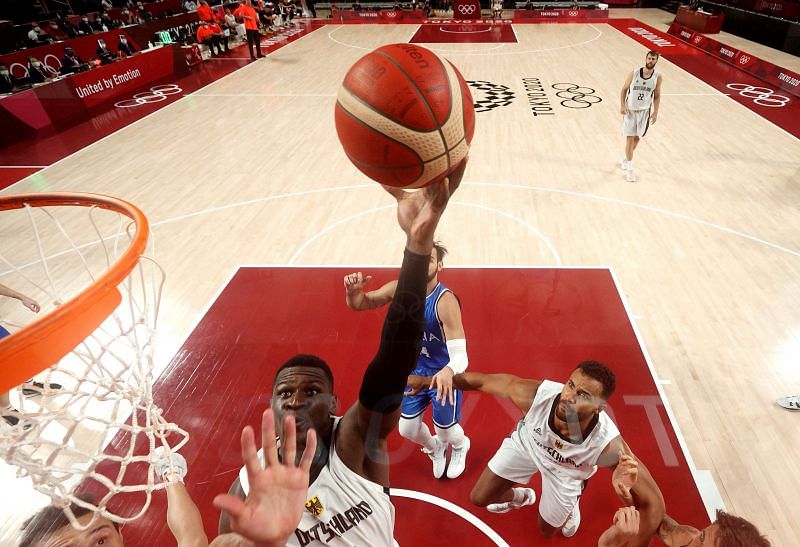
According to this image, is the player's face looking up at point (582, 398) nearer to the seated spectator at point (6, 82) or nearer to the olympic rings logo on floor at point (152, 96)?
the seated spectator at point (6, 82)

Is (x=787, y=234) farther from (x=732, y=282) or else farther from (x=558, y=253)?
(x=558, y=253)

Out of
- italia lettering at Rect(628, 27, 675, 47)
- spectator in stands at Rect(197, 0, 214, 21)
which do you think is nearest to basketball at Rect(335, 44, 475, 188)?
spectator in stands at Rect(197, 0, 214, 21)

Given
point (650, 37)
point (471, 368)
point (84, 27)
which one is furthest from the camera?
point (650, 37)

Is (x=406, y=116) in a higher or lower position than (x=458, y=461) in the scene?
higher

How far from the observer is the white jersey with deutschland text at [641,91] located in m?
6.46

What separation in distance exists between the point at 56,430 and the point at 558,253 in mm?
4825

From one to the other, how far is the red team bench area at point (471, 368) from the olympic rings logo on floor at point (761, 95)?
7.93 m

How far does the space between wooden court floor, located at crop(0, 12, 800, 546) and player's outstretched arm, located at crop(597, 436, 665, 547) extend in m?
0.51

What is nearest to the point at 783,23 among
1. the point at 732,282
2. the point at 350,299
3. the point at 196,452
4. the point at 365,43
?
the point at 365,43

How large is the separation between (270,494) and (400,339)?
588 mm

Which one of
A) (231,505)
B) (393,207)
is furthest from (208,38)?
(231,505)

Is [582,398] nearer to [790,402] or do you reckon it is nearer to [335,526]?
[335,526]

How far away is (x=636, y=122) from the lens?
670cm

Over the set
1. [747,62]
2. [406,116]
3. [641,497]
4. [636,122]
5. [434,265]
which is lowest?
[747,62]
